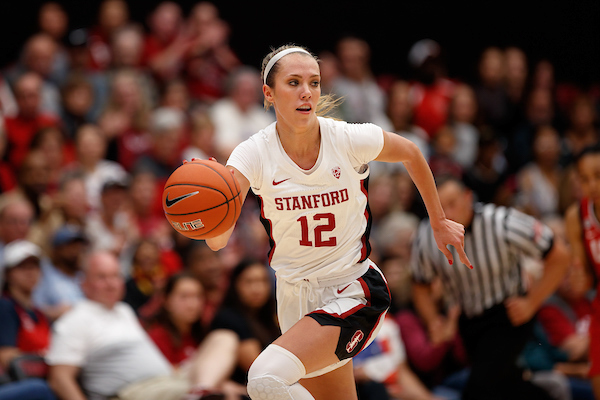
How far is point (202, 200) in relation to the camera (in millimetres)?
3836

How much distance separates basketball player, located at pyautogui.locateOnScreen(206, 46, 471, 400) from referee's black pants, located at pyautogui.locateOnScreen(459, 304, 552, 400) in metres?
2.04

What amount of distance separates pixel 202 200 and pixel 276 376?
983 mm

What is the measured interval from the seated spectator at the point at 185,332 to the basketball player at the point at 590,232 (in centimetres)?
288

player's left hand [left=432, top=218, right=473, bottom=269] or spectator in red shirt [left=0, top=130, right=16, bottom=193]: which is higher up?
spectator in red shirt [left=0, top=130, right=16, bottom=193]

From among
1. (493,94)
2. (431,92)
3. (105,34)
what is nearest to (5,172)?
(105,34)

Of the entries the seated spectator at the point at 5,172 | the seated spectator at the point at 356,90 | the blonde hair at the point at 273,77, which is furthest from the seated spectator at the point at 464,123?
the blonde hair at the point at 273,77

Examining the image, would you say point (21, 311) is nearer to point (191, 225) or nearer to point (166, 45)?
point (191, 225)

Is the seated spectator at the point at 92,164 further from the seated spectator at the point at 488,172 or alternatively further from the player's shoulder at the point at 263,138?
the seated spectator at the point at 488,172

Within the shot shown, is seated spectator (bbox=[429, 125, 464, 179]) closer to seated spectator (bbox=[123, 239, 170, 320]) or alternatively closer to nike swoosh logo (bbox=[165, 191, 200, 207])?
seated spectator (bbox=[123, 239, 170, 320])

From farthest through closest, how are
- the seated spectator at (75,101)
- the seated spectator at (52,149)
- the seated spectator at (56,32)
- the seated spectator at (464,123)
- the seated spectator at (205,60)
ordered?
the seated spectator at (464,123)
the seated spectator at (205,60)
the seated spectator at (56,32)
the seated spectator at (75,101)
the seated spectator at (52,149)

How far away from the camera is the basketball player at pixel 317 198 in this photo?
4.08 meters

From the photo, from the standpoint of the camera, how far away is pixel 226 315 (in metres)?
6.47

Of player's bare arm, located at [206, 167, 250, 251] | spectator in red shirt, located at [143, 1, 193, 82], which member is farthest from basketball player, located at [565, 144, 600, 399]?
spectator in red shirt, located at [143, 1, 193, 82]

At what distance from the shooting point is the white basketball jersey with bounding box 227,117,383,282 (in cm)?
411
